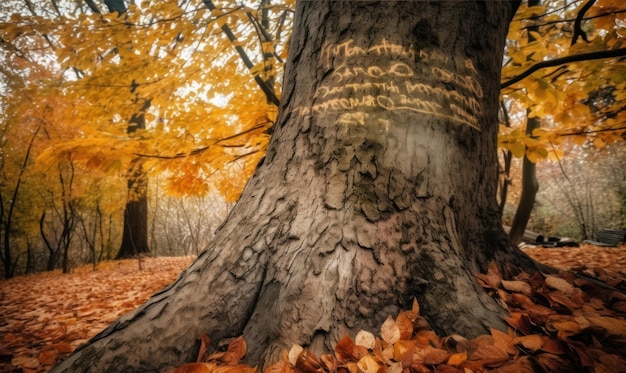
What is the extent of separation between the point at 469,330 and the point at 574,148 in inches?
553

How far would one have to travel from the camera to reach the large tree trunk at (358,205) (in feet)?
3.10

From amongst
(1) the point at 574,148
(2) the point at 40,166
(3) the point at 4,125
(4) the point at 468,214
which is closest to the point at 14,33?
(2) the point at 40,166

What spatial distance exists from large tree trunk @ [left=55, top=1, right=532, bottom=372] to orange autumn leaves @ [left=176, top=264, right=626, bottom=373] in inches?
2.2

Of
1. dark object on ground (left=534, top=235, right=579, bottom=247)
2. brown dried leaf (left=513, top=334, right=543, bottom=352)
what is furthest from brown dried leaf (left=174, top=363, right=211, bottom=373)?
dark object on ground (left=534, top=235, right=579, bottom=247)

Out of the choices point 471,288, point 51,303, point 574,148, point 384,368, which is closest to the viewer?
point 384,368

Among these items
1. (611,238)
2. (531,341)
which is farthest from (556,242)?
(531,341)

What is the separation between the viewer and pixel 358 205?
1088mm

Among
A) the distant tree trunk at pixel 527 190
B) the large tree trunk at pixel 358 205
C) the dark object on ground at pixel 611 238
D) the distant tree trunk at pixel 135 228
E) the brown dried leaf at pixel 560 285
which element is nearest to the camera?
the large tree trunk at pixel 358 205

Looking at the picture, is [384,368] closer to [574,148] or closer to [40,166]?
[40,166]

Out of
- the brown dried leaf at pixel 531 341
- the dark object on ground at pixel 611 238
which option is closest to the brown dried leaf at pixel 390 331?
the brown dried leaf at pixel 531 341

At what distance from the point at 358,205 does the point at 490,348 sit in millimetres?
588

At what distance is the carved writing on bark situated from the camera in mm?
1196

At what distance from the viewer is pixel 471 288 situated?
40.1 inches

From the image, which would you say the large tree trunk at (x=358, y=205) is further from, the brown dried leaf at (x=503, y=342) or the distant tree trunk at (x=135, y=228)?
the distant tree trunk at (x=135, y=228)
